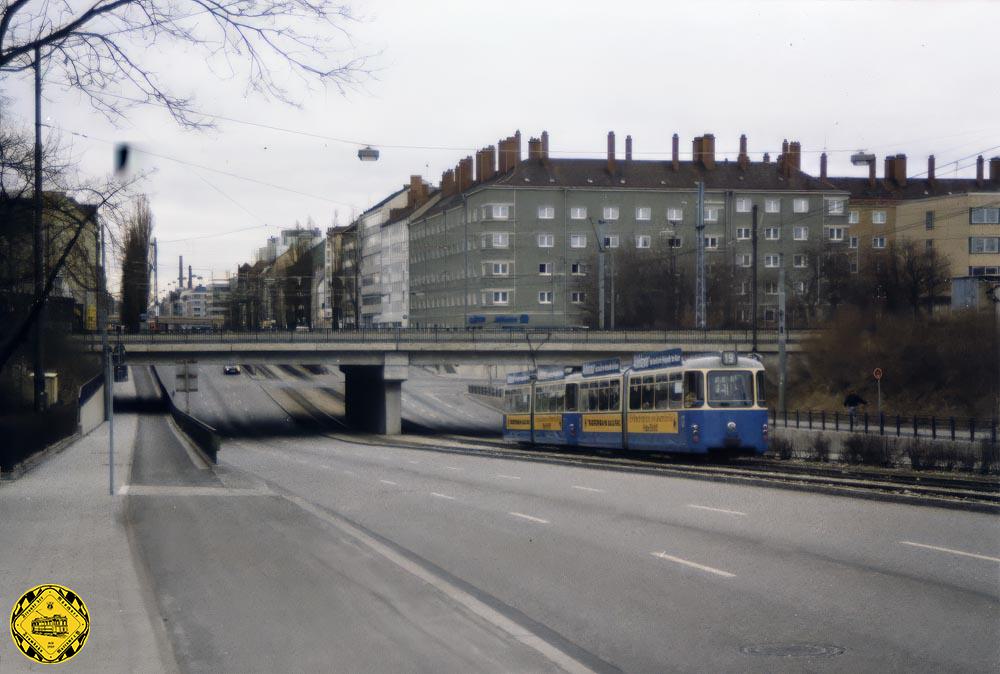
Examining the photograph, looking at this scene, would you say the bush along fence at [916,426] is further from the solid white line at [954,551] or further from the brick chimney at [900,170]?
the brick chimney at [900,170]

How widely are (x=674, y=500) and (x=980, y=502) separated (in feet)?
16.7

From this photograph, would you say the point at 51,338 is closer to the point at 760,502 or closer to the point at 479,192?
the point at 760,502

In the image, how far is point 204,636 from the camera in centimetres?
1018

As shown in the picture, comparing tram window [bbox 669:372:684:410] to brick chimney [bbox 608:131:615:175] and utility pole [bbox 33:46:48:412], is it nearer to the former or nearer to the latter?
utility pole [bbox 33:46:48:412]

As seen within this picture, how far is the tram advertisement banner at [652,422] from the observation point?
107 ft

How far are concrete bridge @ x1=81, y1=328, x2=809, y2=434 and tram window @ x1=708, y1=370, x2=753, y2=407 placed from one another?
31256 millimetres

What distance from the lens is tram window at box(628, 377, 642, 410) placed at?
114ft

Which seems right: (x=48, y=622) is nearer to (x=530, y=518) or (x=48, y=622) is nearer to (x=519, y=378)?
(x=530, y=518)

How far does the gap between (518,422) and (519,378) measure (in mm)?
2168

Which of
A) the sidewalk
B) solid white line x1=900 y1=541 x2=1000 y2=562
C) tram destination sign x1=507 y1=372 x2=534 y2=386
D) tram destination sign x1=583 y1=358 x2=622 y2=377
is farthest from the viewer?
tram destination sign x1=507 y1=372 x2=534 y2=386

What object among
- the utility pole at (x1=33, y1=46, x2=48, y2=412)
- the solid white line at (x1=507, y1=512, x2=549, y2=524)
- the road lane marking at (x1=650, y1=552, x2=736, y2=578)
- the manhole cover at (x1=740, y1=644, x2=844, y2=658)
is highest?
the utility pole at (x1=33, y1=46, x2=48, y2=412)

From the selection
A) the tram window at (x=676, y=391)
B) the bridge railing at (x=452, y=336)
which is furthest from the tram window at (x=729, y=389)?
A: the bridge railing at (x=452, y=336)

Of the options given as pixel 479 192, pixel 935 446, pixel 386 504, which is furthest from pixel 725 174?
pixel 386 504

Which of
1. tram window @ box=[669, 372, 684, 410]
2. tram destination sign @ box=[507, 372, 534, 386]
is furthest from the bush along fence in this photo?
tram destination sign @ box=[507, 372, 534, 386]
